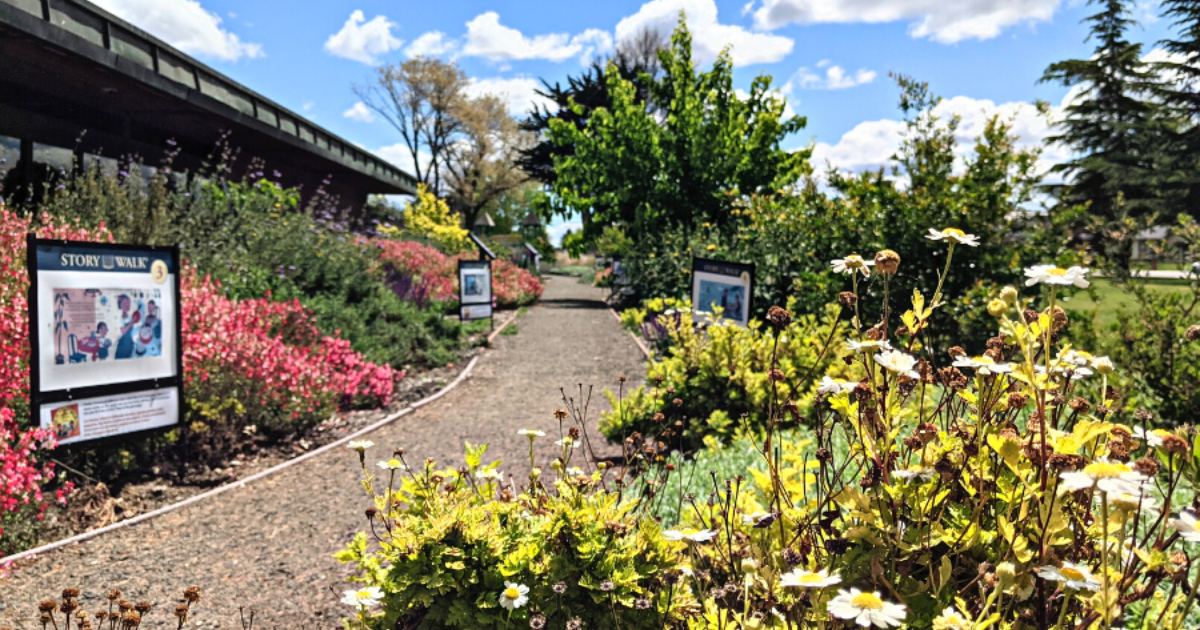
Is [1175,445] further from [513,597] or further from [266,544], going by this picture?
[266,544]

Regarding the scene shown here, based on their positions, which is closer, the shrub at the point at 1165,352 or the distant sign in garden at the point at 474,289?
the shrub at the point at 1165,352

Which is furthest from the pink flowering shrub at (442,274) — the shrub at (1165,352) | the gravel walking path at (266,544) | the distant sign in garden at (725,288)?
the shrub at (1165,352)

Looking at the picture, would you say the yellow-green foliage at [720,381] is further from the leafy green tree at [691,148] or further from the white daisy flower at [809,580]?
the leafy green tree at [691,148]

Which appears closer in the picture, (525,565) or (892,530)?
(892,530)

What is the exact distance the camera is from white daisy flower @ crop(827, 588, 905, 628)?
3.61 ft

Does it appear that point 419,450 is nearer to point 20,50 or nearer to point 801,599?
point 801,599

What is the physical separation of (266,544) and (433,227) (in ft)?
77.7

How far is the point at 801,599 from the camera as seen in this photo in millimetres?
1634

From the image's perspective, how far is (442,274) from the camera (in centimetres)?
1609

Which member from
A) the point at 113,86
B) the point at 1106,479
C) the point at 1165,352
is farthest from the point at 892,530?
the point at 113,86

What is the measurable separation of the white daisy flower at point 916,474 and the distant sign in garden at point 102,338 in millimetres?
4776

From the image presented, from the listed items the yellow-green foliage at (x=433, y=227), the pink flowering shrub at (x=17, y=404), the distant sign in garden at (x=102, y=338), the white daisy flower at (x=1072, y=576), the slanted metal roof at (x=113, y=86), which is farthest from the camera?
the yellow-green foliage at (x=433, y=227)

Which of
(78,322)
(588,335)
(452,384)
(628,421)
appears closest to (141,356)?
(78,322)

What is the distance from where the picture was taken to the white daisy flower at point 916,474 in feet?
4.88
